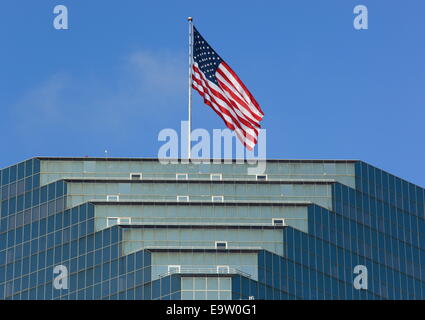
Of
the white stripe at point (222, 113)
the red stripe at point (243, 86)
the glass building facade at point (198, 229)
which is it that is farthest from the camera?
the glass building facade at point (198, 229)

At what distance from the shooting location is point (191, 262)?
12012 cm

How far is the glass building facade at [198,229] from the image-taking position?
122000 mm

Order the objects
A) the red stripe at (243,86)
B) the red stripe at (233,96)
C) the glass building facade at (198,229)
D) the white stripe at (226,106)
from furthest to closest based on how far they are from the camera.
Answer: the glass building facade at (198,229), the red stripe at (243,86), the red stripe at (233,96), the white stripe at (226,106)

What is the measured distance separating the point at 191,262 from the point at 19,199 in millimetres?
24879

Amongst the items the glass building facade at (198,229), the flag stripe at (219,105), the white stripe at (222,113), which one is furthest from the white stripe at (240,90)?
the glass building facade at (198,229)

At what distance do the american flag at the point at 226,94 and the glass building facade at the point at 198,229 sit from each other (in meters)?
11.9

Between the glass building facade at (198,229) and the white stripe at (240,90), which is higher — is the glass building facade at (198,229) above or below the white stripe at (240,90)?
below

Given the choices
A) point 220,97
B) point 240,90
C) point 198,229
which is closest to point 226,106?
point 220,97

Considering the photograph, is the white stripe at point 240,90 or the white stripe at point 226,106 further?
the white stripe at point 240,90

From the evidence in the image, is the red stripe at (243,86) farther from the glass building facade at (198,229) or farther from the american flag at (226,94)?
the glass building facade at (198,229)

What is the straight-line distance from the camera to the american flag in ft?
379

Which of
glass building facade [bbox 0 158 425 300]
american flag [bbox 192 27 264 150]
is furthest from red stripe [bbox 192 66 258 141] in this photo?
glass building facade [bbox 0 158 425 300]

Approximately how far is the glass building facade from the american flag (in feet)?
39.1
